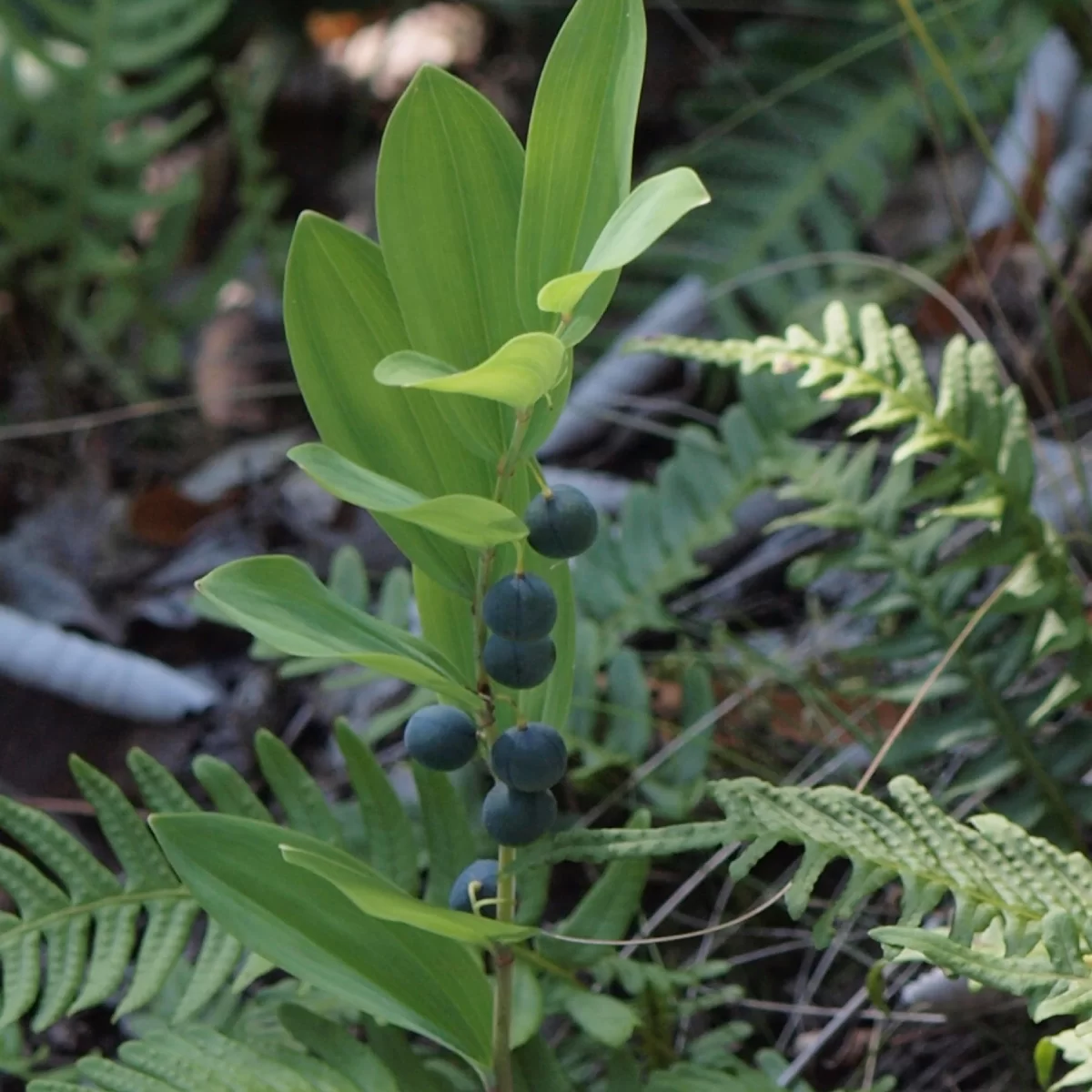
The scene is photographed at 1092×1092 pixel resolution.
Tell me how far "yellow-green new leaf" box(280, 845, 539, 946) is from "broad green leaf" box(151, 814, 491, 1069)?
37 mm

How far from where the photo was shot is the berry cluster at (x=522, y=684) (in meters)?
0.71

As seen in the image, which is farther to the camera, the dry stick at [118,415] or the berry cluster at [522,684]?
the dry stick at [118,415]

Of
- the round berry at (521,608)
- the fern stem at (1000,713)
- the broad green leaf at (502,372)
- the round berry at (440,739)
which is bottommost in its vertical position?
the fern stem at (1000,713)

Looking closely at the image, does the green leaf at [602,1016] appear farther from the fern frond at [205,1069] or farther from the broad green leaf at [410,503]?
Answer: the broad green leaf at [410,503]

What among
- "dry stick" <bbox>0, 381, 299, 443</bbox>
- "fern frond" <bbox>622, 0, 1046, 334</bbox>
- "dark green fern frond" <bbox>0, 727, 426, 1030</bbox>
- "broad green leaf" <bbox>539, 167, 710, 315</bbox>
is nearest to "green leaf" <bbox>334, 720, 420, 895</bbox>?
"dark green fern frond" <bbox>0, 727, 426, 1030</bbox>

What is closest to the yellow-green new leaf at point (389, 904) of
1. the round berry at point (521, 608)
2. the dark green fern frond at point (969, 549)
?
the round berry at point (521, 608)

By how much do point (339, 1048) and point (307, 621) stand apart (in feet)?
1.10

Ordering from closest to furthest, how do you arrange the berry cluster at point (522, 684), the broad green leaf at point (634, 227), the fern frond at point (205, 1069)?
the broad green leaf at point (634, 227)
the berry cluster at point (522, 684)
the fern frond at point (205, 1069)

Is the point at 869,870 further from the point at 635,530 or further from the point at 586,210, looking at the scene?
the point at 635,530

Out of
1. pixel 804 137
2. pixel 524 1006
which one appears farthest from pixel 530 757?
pixel 804 137

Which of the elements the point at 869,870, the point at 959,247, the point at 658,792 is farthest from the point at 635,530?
the point at 959,247

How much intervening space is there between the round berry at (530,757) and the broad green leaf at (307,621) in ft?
0.12

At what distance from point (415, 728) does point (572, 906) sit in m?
0.61

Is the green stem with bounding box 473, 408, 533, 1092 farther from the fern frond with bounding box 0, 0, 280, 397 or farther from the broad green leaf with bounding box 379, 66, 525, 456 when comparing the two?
the fern frond with bounding box 0, 0, 280, 397
